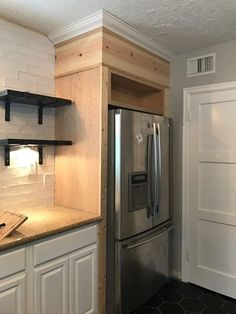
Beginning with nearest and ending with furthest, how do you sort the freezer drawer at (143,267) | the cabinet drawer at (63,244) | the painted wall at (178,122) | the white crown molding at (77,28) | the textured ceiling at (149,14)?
the cabinet drawer at (63,244) → the textured ceiling at (149,14) → the white crown molding at (77,28) → the freezer drawer at (143,267) → the painted wall at (178,122)

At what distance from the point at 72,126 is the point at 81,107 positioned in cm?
20

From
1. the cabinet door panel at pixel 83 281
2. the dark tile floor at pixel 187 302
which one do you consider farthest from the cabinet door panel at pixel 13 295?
the dark tile floor at pixel 187 302

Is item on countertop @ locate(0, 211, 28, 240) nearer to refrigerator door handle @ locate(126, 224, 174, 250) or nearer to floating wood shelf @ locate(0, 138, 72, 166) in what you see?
floating wood shelf @ locate(0, 138, 72, 166)

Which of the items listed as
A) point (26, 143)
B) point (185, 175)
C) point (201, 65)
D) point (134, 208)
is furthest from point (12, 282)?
point (201, 65)

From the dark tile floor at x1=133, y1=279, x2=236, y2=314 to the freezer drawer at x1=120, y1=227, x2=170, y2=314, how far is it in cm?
9

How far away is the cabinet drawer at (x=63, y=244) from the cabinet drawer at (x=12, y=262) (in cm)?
10

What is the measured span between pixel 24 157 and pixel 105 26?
1.28 m

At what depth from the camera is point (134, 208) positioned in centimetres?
231

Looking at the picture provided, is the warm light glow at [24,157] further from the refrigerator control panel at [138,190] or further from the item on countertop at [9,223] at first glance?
the refrigerator control panel at [138,190]

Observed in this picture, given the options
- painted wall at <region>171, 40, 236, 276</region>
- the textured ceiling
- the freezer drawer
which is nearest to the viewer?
the textured ceiling

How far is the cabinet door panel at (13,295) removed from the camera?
161cm

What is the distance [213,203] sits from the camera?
8.98 feet

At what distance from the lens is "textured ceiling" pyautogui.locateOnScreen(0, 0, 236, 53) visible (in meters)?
1.95

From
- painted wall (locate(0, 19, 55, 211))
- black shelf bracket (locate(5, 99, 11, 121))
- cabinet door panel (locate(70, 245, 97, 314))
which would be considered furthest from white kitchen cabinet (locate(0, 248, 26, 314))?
black shelf bracket (locate(5, 99, 11, 121))
